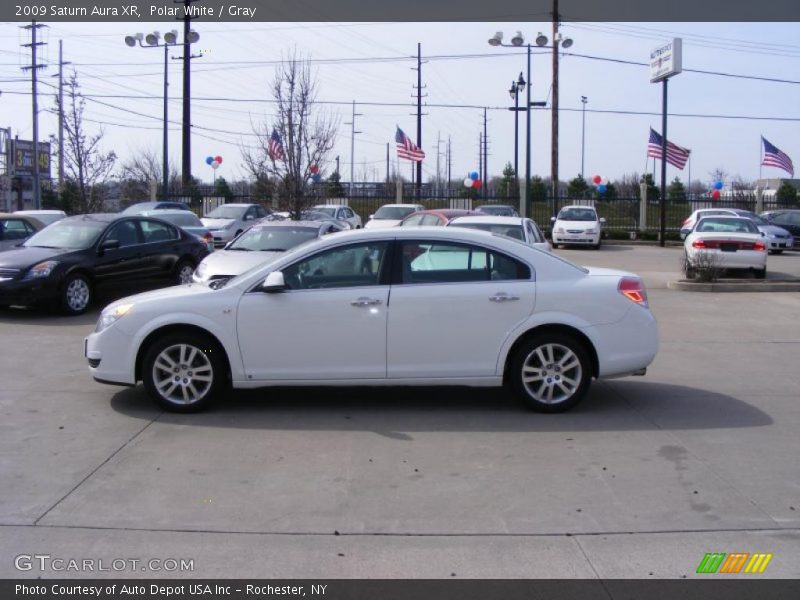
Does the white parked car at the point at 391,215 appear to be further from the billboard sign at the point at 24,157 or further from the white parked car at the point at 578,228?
the billboard sign at the point at 24,157

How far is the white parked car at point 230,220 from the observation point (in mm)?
26245

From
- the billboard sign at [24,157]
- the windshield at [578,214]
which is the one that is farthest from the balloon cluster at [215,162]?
the windshield at [578,214]

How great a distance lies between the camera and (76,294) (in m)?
13.2

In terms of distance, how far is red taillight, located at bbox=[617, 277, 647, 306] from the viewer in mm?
7543

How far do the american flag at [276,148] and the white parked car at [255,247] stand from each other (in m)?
4.76

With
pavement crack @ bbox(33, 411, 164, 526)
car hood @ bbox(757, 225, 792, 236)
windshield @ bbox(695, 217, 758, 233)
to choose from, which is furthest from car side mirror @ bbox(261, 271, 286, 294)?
car hood @ bbox(757, 225, 792, 236)

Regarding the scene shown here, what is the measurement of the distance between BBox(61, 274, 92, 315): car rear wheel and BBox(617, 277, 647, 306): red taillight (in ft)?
28.6

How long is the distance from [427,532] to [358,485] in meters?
0.88

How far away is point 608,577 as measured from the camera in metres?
4.43

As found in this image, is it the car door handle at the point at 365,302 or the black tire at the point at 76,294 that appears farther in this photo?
the black tire at the point at 76,294

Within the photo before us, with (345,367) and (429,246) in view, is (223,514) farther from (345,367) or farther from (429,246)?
(429,246)

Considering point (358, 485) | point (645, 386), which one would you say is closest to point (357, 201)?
point (645, 386)

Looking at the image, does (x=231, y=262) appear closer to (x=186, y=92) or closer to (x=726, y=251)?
(x=726, y=251)
